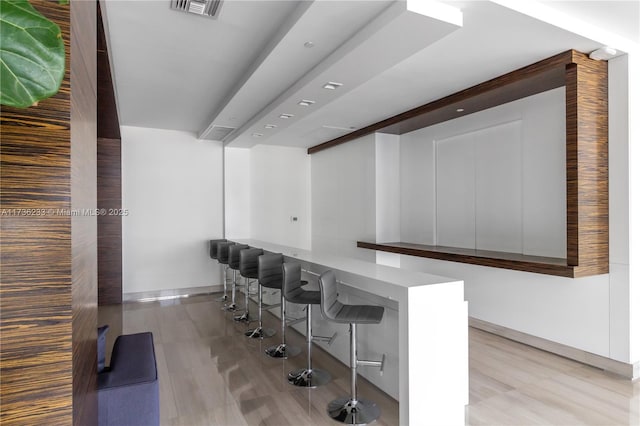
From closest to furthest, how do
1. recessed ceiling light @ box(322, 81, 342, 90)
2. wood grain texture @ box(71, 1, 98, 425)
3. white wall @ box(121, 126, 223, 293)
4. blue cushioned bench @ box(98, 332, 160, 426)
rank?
1. wood grain texture @ box(71, 1, 98, 425)
2. blue cushioned bench @ box(98, 332, 160, 426)
3. recessed ceiling light @ box(322, 81, 342, 90)
4. white wall @ box(121, 126, 223, 293)

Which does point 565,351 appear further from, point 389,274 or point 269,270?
point 269,270

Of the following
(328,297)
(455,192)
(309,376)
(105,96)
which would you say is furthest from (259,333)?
(455,192)

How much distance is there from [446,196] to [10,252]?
505 cm

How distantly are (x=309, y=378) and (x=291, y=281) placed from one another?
80cm

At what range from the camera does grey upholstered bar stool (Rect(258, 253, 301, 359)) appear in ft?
11.8

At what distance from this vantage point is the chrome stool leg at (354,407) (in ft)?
8.20

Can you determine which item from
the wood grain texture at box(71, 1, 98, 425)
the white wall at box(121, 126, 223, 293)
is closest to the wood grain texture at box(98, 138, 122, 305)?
the white wall at box(121, 126, 223, 293)

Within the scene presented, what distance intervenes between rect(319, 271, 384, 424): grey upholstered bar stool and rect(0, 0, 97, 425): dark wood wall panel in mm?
1589

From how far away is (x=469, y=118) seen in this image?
482 centimetres

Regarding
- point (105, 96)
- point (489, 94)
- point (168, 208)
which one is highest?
point (489, 94)

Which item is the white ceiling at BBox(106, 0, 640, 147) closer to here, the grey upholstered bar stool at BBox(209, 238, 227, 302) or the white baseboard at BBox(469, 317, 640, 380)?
the grey upholstered bar stool at BBox(209, 238, 227, 302)

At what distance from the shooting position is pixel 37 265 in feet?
3.25

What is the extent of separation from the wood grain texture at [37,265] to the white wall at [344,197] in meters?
5.20

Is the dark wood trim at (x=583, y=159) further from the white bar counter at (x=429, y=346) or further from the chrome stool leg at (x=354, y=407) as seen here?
the chrome stool leg at (x=354, y=407)
